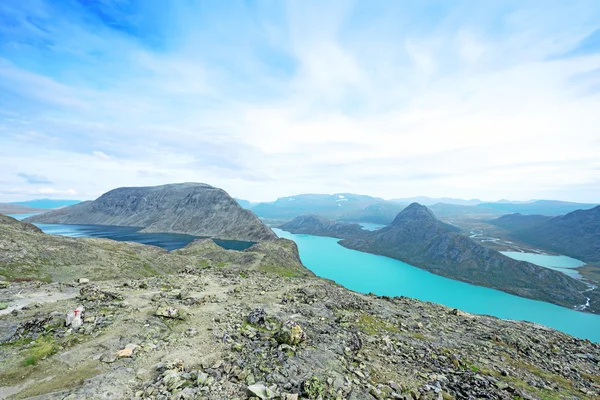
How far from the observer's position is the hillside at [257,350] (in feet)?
44.1

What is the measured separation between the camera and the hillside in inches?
530

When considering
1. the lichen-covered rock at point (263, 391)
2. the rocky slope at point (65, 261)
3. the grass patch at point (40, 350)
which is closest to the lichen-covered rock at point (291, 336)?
the lichen-covered rock at point (263, 391)

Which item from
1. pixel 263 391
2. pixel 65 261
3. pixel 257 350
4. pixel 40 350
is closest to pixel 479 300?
pixel 257 350

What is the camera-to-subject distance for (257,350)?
56.2ft

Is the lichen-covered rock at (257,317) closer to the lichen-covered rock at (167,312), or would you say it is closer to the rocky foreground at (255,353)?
the rocky foreground at (255,353)

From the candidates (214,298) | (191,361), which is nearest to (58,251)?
(214,298)

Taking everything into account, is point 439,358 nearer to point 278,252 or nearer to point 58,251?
point 58,251

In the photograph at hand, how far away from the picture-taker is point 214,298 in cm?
2817

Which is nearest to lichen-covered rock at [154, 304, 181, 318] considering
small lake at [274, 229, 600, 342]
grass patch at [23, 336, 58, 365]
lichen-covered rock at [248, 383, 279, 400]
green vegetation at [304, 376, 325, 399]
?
grass patch at [23, 336, 58, 365]

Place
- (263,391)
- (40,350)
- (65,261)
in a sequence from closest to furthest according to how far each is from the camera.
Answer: (263,391), (40,350), (65,261)

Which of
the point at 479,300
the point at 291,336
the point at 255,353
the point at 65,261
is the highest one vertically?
the point at 291,336

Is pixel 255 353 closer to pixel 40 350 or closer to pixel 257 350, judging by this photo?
pixel 257 350

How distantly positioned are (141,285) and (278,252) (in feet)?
449

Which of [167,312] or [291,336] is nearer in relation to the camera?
[291,336]
